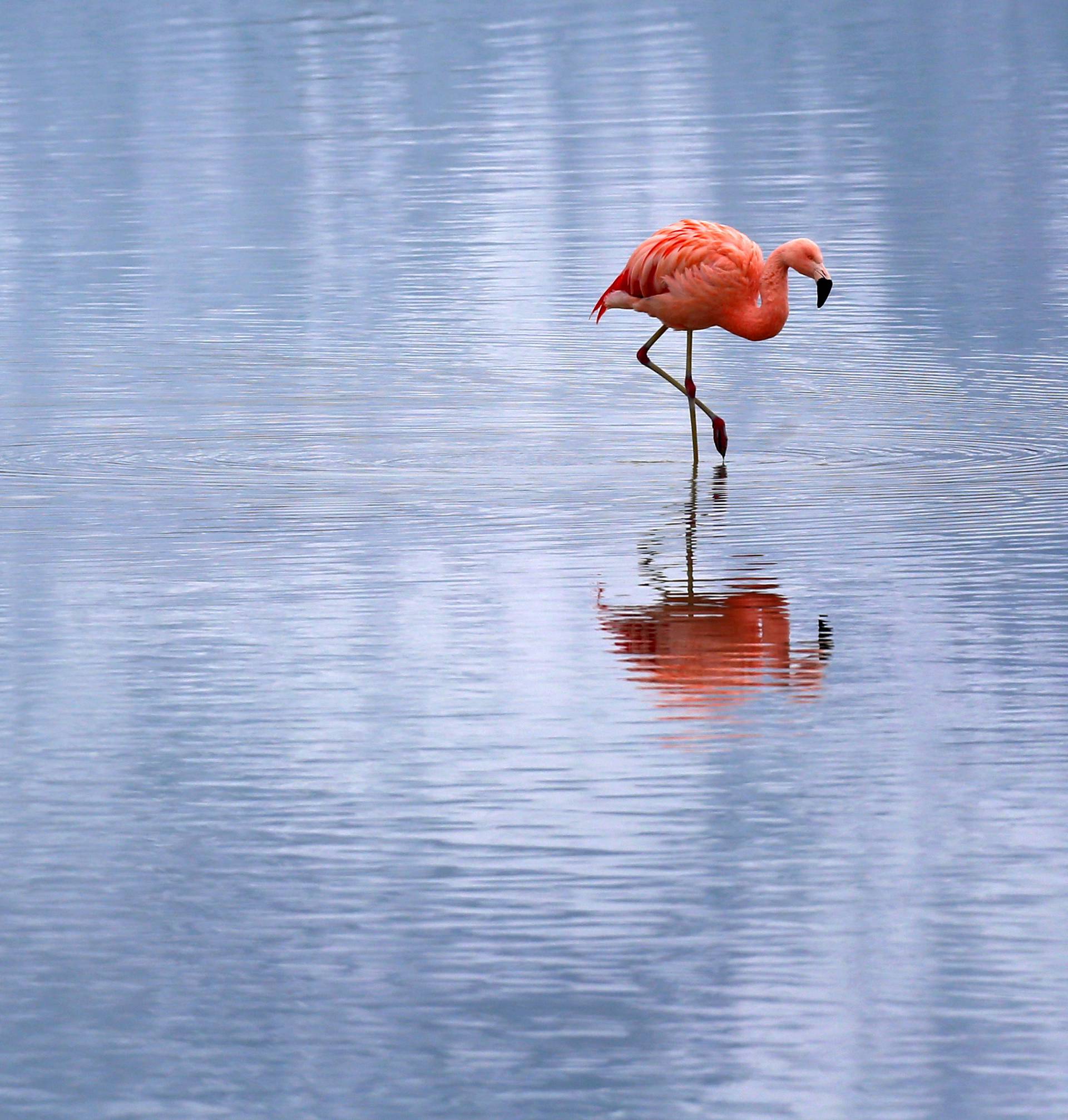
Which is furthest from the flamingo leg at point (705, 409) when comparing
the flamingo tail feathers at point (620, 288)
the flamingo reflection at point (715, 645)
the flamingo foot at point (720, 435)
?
the flamingo reflection at point (715, 645)

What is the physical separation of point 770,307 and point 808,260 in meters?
0.41

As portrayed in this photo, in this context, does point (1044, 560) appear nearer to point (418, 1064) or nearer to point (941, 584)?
point (941, 584)

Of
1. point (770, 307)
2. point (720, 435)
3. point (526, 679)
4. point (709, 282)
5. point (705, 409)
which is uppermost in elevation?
point (709, 282)

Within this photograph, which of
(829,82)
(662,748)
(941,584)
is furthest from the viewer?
(829,82)

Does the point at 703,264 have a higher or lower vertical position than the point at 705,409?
higher

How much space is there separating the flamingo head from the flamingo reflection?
111 inches

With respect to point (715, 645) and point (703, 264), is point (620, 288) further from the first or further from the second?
point (715, 645)

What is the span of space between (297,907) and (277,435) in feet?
23.6

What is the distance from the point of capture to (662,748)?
792 cm

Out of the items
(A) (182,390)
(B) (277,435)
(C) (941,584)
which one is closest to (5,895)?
(C) (941,584)

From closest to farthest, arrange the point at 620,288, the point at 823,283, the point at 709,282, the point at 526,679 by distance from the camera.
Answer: the point at 526,679
the point at 823,283
the point at 709,282
the point at 620,288

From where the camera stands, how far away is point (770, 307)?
42.8 feet

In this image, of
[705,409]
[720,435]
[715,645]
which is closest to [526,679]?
[715,645]

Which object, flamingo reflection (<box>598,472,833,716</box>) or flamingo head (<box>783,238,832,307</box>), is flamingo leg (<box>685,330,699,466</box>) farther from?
flamingo reflection (<box>598,472,833,716</box>)
